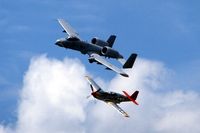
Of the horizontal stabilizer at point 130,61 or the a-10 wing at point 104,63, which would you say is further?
the horizontal stabilizer at point 130,61

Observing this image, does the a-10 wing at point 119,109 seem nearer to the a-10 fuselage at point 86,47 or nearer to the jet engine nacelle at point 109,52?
the jet engine nacelle at point 109,52

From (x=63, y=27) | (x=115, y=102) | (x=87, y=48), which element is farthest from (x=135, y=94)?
(x=63, y=27)

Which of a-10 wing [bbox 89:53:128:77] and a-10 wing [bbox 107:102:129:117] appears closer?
a-10 wing [bbox 107:102:129:117]

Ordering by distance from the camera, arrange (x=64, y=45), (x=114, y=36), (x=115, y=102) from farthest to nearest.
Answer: (x=114, y=36) → (x=64, y=45) → (x=115, y=102)


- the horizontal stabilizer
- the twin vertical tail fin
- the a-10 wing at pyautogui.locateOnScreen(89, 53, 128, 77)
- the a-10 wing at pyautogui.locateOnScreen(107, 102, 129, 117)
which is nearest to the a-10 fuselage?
the a-10 wing at pyautogui.locateOnScreen(89, 53, 128, 77)

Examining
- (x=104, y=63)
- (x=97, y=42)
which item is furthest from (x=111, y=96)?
(x=97, y=42)

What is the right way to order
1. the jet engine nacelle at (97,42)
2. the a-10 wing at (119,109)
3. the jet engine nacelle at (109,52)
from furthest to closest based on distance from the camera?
the jet engine nacelle at (97,42)
the jet engine nacelle at (109,52)
the a-10 wing at (119,109)

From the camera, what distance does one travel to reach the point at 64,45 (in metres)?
185

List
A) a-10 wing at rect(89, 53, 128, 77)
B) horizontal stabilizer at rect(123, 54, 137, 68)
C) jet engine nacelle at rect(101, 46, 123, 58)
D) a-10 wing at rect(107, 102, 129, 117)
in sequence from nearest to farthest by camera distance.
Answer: a-10 wing at rect(107, 102, 129, 117)
a-10 wing at rect(89, 53, 128, 77)
horizontal stabilizer at rect(123, 54, 137, 68)
jet engine nacelle at rect(101, 46, 123, 58)

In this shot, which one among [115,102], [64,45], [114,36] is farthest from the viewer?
[114,36]

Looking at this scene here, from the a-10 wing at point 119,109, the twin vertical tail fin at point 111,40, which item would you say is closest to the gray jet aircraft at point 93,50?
the twin vertical tail fin at point 111,40

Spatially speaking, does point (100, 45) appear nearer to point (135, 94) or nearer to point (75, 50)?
point (75, 50)

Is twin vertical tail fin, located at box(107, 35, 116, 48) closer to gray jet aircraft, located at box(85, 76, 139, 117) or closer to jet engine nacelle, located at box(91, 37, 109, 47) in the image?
jet engine nacelle, located at box(91, 37, 109, 47)

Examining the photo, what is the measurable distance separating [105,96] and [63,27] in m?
33.7
